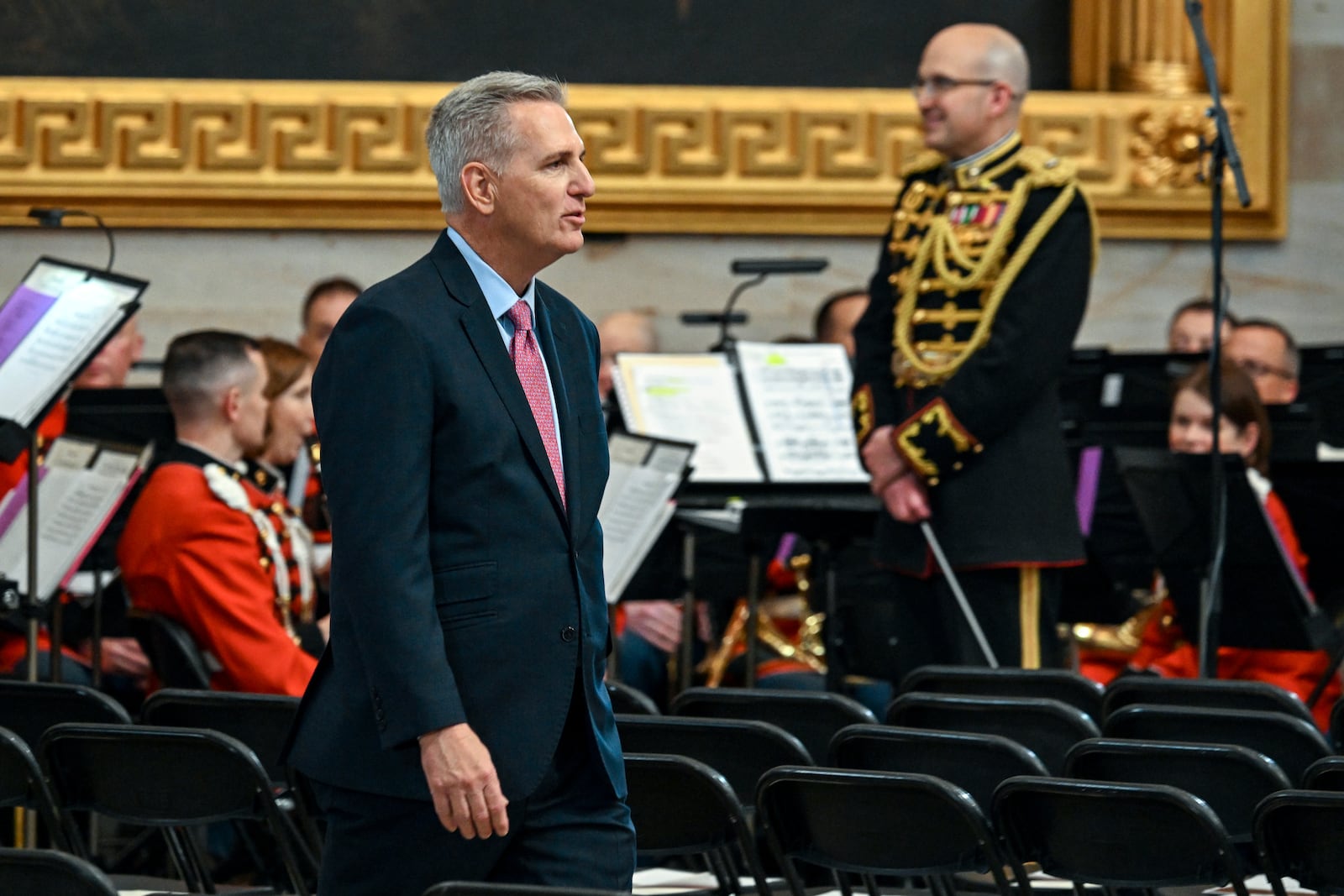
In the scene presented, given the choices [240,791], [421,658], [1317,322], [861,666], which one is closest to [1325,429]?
[861,666]

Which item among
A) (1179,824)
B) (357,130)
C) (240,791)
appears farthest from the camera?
(357,130)

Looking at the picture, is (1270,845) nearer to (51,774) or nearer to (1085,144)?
(51,774)

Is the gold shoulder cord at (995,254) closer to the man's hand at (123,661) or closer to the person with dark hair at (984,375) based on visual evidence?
the person with dark hair at (984,375)

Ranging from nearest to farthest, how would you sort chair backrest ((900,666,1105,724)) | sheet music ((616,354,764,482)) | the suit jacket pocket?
the suit jacket pocket → chair backrest ((900,666,1105,724)) → sheet music ((616,354,764,482))

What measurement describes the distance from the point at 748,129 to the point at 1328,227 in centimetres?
254

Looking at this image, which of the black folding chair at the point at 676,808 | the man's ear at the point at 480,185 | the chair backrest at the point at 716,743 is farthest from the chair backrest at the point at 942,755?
the man's ear at the point at 480,185

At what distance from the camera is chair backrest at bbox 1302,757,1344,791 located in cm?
330

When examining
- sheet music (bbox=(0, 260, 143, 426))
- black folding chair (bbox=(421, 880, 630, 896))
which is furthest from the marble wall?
black folding chair (bbox=(421, 880, 630, 896))

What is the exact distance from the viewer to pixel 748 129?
347 inches

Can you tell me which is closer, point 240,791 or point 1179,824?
point 1179,824

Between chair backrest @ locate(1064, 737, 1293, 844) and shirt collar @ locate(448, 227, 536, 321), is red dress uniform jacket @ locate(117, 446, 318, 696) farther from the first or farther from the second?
shirt collar @ locate(448, 227, 536, 321)

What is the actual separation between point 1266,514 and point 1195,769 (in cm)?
198

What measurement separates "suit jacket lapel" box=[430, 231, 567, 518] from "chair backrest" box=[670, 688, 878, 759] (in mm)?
1480

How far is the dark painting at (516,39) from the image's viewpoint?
866 centimetres
